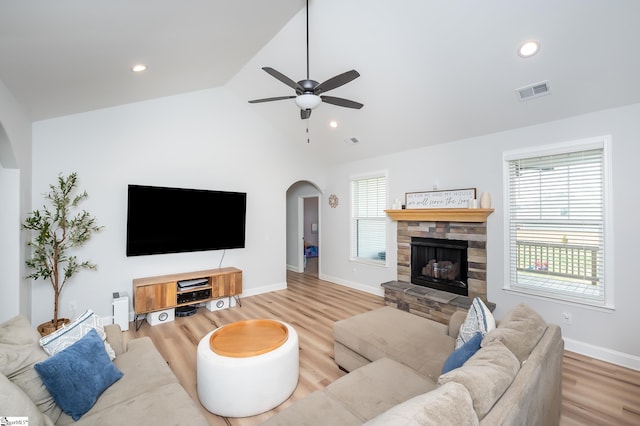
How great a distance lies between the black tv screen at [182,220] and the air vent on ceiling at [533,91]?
14.1 feet

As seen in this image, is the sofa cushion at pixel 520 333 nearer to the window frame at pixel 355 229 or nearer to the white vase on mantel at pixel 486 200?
the white vase on mantel at pixel 486 200

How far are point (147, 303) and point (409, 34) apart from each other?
4704mm

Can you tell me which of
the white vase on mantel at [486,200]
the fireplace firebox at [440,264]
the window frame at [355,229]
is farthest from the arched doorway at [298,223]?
the white vase on mantel at [486,200]

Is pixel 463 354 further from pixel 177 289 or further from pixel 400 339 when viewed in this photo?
pixel 177 289

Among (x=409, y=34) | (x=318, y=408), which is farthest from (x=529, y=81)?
(x=318, y=408)

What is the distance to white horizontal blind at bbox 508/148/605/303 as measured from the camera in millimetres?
3203

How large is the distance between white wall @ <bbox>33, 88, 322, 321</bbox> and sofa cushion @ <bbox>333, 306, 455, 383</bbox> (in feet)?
10.4

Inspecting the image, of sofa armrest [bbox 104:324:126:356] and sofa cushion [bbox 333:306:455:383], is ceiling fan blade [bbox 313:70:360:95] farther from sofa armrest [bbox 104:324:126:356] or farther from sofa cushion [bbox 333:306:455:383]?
sofa armrest [bbox 104:324:126:356]

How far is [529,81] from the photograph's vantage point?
304 centimetres

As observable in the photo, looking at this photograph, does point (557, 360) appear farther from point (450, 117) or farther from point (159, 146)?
point (159, 146)

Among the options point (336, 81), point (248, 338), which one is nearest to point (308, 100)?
point (336, 81)

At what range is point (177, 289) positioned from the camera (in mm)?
4203

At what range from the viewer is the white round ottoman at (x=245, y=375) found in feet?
7.01

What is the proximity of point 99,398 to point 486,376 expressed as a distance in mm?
2221
